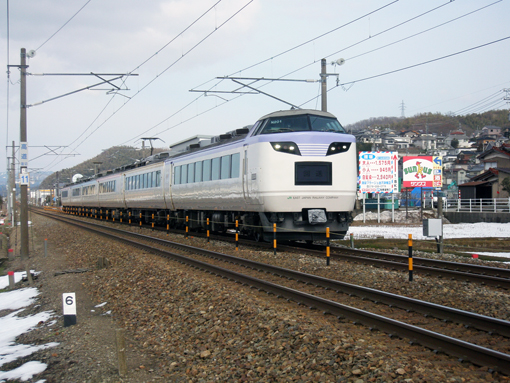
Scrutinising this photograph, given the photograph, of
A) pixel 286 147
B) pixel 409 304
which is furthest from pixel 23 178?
pixel 409 304

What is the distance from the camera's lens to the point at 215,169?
16.9 meters

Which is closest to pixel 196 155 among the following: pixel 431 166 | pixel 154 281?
pixel 154 281

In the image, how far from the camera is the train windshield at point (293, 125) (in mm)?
13808

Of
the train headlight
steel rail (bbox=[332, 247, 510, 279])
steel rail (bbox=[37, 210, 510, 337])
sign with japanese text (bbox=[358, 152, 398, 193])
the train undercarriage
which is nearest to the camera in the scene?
steel rail (bbox=[37, 210, 510, 337])

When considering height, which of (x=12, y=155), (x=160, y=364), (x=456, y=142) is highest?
(x=456, y=142)

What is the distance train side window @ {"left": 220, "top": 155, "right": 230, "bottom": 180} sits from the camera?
1583 cm

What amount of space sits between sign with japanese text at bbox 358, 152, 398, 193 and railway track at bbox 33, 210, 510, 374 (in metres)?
21.7

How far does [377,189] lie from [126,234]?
641 inches

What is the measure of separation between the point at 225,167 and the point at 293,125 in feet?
10.2

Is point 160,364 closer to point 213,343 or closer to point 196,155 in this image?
point 213,343

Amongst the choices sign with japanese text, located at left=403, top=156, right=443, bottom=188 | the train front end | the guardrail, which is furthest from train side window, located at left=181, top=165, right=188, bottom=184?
the guardrail

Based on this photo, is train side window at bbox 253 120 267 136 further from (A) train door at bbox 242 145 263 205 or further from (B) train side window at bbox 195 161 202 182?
(B) train side window at bbox 195 161 202 182

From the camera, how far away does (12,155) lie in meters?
40.8

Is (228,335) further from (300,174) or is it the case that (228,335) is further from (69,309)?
(300,174)
